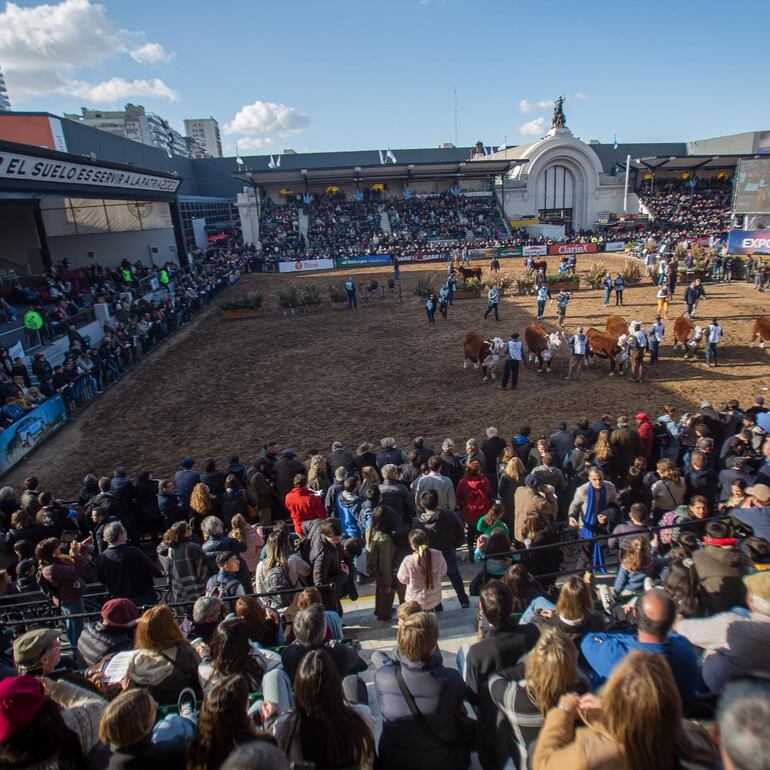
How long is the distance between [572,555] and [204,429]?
28.5ft

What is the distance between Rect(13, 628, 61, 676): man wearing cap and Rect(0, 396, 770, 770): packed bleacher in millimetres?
11

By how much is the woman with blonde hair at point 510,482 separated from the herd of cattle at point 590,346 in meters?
7.94

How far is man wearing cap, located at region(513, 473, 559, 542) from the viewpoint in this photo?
18.2 ft

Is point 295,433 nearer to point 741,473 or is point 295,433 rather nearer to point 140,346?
point 741,473

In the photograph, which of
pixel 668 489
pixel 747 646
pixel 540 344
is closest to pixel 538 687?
pixel 747 646

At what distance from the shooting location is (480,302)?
2425 centimetres

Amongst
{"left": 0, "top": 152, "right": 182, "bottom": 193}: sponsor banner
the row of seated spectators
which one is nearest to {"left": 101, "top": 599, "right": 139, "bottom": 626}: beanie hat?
{"left": 0, "top": 152, "right": 182, "bottom": 193}: sponsor banner

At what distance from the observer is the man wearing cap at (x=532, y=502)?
554 cm

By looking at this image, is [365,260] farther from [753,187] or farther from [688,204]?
[688,204]

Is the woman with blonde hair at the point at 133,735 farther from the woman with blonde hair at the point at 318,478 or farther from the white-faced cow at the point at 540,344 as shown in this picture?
the white-faced cow at the point at 540,344

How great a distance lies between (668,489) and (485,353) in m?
8.86

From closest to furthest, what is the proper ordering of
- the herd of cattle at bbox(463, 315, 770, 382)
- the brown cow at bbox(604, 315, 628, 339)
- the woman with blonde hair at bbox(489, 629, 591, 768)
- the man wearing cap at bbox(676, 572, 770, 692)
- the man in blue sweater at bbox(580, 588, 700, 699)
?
the woman with blonde hair at bbox(489, 629, 591, 768) → the man wearing cap at bbox(676, 572, 770, 692) → the man in blue sweater at bbox(580, 588, 700, 699) → the herd of cattle at bbox(463, 315, 770, 382) → the brown cow at bbox(604, 315, 628, 339)

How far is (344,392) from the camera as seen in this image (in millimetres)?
14000

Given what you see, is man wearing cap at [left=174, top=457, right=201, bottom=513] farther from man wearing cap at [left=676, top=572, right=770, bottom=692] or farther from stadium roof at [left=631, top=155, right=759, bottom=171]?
stadium roof at [left=631, top=155, right=759, bottom=171]
